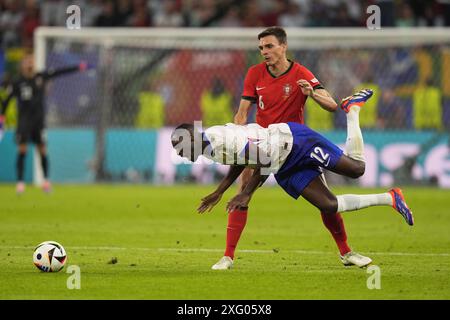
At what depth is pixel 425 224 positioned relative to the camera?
1446 cm

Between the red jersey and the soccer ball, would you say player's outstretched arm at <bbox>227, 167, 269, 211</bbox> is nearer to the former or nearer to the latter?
the red jersey

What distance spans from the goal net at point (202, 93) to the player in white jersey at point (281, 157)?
1233 cm

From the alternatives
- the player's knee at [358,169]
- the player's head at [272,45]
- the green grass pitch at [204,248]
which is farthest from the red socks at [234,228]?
the player's head at [272,45]

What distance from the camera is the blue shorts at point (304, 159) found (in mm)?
8969

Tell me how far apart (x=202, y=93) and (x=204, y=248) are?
12.0 m

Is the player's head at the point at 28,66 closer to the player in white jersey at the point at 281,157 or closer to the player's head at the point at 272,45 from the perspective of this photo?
the player's head at the point at 272,45

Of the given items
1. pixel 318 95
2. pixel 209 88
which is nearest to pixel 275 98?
pixel 318 95

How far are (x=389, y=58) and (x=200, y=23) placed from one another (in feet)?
17.9

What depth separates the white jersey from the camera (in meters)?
8.62

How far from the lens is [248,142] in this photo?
28.6ft

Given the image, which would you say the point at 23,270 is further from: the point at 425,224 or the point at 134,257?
the point at 425,224

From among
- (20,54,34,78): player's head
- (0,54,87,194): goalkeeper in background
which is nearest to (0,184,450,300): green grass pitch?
(0,54,87,194): goalkeeper in background

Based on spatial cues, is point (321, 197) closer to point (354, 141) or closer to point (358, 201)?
point (358, 201)
